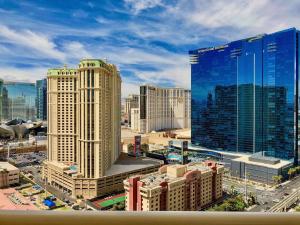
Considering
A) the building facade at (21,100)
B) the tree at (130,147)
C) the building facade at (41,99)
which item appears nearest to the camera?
the tree at (130,147)

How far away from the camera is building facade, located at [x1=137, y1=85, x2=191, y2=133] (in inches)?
540

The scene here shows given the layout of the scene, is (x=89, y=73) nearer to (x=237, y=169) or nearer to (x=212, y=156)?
(x=237, y=169)

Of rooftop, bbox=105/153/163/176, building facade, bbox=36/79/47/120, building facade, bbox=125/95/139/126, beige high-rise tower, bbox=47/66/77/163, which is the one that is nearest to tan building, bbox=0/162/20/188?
beige high-rise tower, bbox=47/66/77/163

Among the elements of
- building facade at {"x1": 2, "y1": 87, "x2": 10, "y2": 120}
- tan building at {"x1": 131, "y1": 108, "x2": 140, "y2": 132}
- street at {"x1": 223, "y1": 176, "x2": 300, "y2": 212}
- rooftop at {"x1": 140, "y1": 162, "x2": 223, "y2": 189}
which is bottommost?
street at {"x1": 223, "y1": 176, "x2": 300, "y2": 212}

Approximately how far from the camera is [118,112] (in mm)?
7590

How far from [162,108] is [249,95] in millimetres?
6463

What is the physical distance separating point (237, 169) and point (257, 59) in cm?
348

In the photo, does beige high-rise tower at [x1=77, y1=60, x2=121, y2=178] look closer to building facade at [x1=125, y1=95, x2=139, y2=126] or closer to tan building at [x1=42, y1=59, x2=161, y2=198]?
tan building at [x1=42, y1=59, x2=161, y2=198]

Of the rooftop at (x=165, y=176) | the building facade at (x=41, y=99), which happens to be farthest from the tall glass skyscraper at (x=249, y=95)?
the building facade at (x=41, y=99)

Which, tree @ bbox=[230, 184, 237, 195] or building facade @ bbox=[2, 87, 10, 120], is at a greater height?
building facade @ bbox=[2, 87, 10, 120]

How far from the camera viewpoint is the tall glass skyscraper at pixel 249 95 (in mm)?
7574

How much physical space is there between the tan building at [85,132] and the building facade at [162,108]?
22.4 feet

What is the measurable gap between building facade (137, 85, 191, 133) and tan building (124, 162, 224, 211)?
8.97 meters

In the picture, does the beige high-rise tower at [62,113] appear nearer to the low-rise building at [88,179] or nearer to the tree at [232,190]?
the low-rise building at [88,179]
